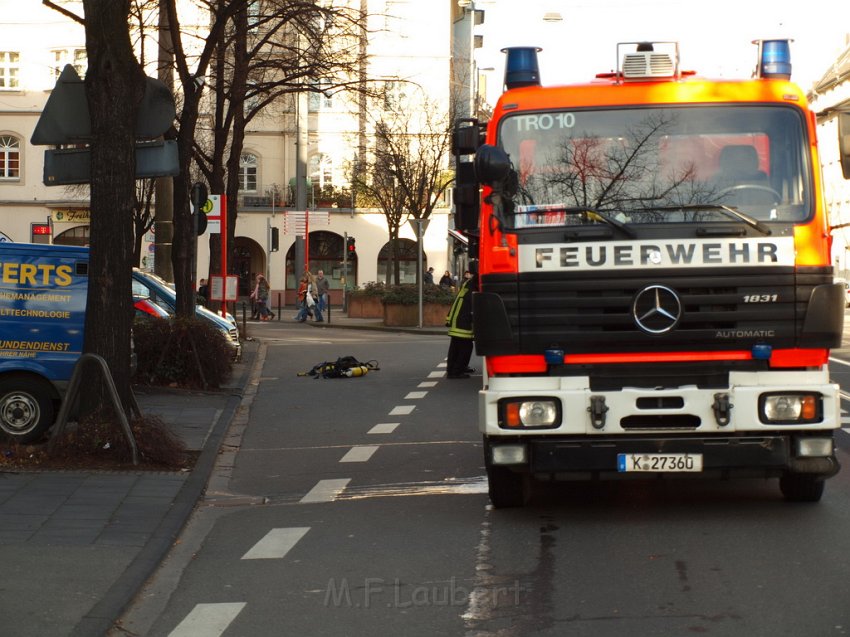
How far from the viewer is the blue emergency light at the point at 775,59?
350 inches

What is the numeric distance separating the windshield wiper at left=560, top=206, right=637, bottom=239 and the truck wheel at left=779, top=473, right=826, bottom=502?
1.95 metres

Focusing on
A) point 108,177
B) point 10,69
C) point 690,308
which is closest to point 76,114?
point 108,177

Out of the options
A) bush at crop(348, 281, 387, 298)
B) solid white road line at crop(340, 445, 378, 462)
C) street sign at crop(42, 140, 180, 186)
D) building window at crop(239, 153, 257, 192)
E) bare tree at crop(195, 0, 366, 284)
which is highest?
building window at crop(239, 153, 257, 192)

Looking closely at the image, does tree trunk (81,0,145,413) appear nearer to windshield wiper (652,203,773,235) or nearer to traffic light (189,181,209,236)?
windshield wiper (652,203,773,235)

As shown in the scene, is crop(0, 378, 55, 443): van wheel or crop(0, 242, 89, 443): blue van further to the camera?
crop(0, 242, 89, 443): blue van

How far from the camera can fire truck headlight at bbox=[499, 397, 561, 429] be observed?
27.8 feet

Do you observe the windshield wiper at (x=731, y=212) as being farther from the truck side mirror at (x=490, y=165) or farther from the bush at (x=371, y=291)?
the bush at (x=371, y=291)

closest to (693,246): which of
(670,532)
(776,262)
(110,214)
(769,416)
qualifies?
(776,262)

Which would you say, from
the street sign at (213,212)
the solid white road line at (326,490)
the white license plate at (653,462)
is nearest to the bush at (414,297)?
the street sign at (213,212)

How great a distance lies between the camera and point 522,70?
9164 mm

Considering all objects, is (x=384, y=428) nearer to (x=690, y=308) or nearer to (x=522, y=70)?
(x=522, y=70)

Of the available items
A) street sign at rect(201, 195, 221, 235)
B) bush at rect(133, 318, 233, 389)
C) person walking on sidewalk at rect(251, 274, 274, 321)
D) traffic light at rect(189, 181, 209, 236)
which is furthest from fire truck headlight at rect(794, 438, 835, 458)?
person walking on sidewalk at rect(251, 274, 274, 321)

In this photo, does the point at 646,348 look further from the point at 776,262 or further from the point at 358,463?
the point at 358,463

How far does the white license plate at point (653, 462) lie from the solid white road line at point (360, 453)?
4.24 m
